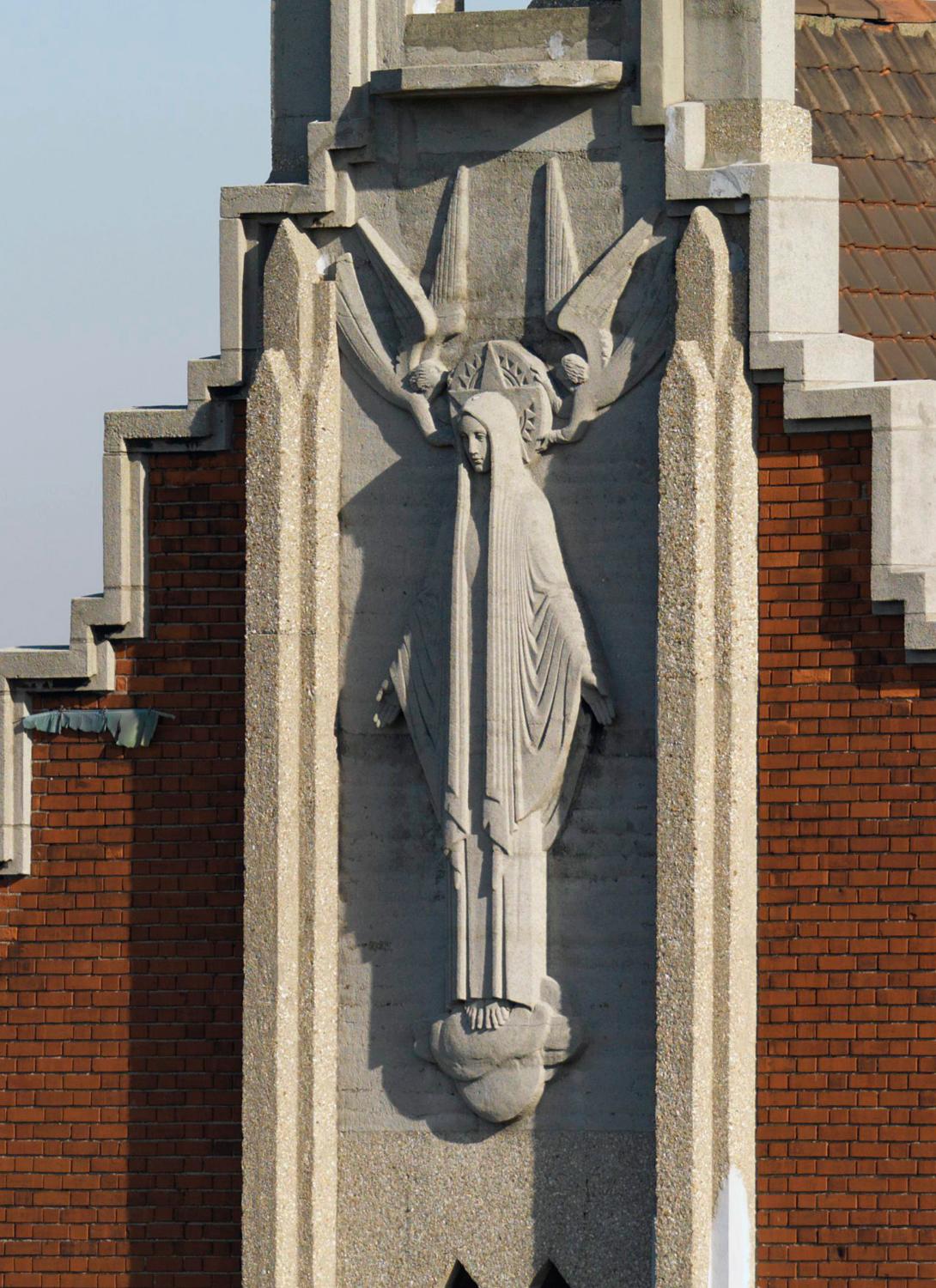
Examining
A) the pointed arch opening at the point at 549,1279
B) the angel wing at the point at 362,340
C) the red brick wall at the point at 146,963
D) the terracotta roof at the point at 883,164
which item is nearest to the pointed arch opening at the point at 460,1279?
the pointed arch opening at the point at 549,1279

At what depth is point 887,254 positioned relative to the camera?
2172cm

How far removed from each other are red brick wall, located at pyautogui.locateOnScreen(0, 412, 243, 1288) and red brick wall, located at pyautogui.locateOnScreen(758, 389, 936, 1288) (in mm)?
2969

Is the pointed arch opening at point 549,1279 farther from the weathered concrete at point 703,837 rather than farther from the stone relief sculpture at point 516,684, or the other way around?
the stone relief sculpture at point 516,684

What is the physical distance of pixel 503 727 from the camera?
17594mm

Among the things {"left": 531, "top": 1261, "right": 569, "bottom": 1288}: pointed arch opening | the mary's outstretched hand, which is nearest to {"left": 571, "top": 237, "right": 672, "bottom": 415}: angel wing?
the mary's outstretched hand

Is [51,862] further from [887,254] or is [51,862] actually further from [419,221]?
[887,254]

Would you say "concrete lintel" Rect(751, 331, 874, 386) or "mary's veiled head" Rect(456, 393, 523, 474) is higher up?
"concrete lintel" Rect(751, 331, 874, 386)

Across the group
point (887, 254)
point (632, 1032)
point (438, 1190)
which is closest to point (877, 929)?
point (632, 1032)

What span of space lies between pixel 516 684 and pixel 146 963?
268 cm

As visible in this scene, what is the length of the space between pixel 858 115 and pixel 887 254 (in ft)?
4.18

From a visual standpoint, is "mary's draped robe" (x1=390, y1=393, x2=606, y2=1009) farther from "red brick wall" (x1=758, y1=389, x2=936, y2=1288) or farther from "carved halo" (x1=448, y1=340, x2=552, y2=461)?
"red brick wall" (x1=758, y1=389, x2=936, y2=1288)

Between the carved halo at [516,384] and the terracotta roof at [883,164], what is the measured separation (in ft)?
12.5

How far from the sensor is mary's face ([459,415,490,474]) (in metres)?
17.7

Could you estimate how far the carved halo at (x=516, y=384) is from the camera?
58.4ft
